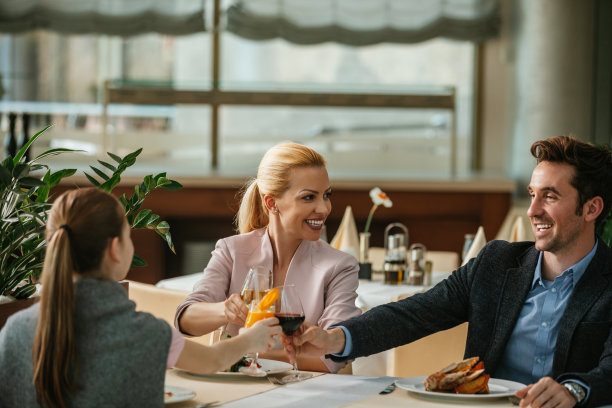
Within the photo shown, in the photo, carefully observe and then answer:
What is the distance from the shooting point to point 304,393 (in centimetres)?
180

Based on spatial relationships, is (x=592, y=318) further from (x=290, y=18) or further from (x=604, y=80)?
(x=290, y=18)

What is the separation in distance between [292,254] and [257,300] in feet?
2.07

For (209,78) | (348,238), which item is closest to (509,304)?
(348,238)

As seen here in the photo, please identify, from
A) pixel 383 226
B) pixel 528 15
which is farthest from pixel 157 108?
pixel 528 15

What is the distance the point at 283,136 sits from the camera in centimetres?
704

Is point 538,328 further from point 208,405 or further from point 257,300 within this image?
point 208,405

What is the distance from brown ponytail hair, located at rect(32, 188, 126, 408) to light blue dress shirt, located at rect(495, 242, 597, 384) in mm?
1045

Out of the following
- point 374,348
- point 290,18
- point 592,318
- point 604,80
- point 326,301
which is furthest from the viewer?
point 290,18

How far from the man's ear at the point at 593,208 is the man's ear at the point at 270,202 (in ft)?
2.99

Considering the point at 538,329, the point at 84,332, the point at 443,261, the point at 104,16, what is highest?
the point at 104,16

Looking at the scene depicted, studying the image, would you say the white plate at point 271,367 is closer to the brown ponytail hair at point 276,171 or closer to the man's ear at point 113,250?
the man's ear at point 113,250

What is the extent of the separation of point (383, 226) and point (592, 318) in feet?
14.7

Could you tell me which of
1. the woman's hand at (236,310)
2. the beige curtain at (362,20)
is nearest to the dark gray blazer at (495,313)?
the woman's hand at (236,310)

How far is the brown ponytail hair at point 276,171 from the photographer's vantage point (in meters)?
2.47
